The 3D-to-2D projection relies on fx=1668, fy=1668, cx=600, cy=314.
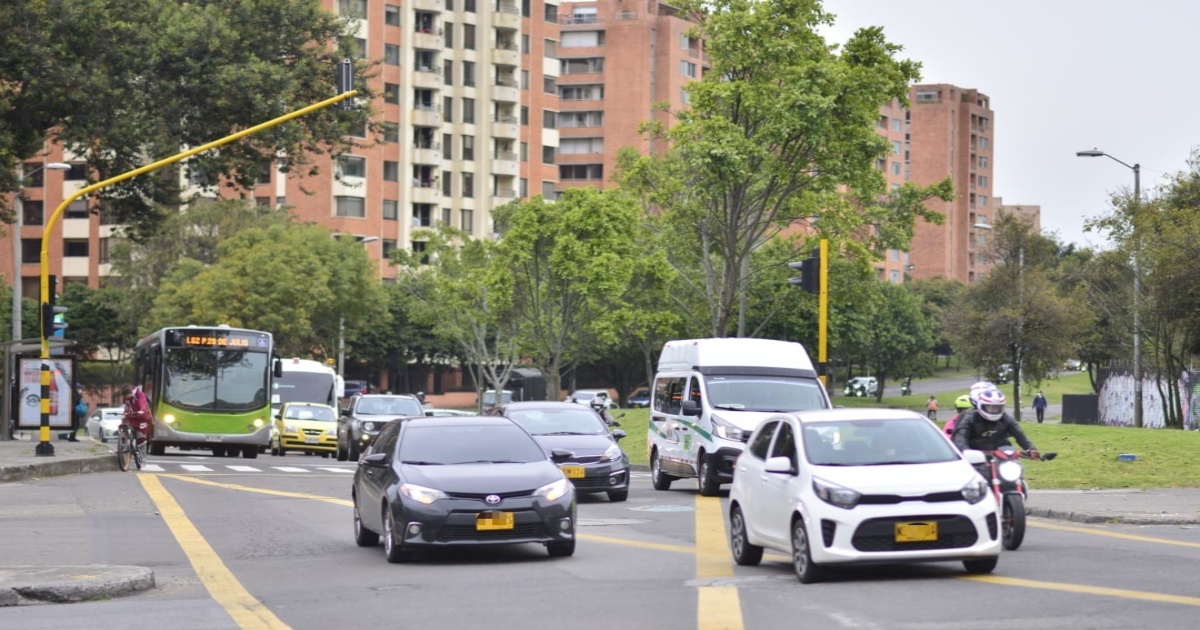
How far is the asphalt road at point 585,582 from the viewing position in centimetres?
1083

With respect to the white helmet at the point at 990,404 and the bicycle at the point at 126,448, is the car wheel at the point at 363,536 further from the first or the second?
the bicycle at the point at 126,448

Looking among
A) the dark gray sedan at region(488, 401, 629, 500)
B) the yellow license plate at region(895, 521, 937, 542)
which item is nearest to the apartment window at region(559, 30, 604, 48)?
the dark gray sedan at region(488, 401, 629, 500)

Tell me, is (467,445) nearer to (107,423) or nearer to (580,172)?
(107,423)

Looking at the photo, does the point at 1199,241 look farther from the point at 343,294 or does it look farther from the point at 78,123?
the point at 343,294

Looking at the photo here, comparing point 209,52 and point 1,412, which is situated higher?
point 209,52

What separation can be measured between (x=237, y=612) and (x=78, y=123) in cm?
2340

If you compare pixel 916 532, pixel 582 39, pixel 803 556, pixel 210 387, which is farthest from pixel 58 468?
pixel 582 39

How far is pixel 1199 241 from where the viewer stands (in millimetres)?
46000

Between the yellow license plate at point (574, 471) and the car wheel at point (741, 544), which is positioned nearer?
the car wheel at point (741, 544)

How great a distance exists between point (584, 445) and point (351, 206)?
270 ft

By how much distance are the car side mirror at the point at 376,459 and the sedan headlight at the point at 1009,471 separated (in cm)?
567

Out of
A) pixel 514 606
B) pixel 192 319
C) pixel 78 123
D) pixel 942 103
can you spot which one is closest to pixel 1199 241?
pixel 78 123

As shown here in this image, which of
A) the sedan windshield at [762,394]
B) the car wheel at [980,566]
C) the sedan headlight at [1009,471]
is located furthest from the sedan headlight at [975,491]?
the sedan windshield at [762,394]

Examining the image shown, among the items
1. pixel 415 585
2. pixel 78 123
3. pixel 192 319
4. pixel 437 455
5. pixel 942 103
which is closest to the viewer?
pixel 415 585
